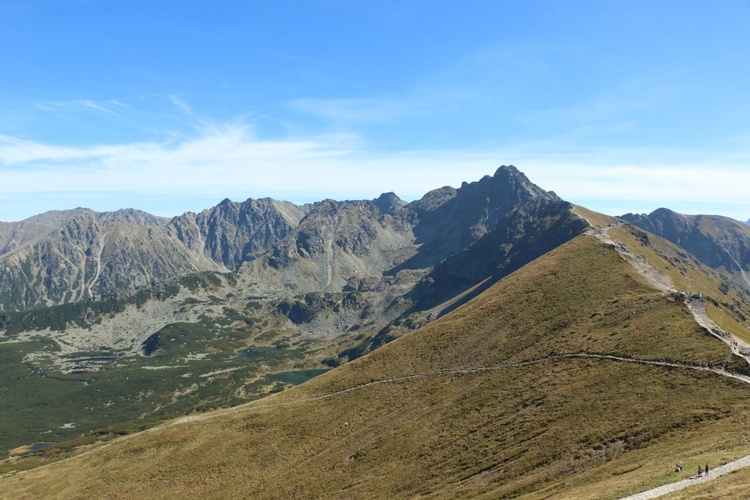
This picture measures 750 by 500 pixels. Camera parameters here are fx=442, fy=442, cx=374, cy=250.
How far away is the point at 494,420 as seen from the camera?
76500mm

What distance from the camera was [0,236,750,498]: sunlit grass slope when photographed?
2192 inches

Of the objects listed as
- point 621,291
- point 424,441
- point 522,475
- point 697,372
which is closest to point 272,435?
point 424,441

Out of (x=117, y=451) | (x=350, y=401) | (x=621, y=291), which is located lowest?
(x=117, y=451)

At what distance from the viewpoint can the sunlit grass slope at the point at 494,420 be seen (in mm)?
55688

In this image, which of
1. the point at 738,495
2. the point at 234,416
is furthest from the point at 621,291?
the point at 234,416

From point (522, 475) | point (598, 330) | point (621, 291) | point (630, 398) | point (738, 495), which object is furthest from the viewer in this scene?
point (621, 291)

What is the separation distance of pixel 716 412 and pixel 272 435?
82061mm

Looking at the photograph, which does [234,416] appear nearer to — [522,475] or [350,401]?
[350,401]

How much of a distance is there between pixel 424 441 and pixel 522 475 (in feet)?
76.6

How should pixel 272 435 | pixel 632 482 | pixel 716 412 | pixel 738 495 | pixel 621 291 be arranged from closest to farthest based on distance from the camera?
1. pixel 738 495
2. pixel 632 482
3. pixel 716 412
4. pixel 272 435
5. pixel 621 291

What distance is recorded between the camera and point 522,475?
2309 inches

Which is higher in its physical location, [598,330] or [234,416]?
[598,330]

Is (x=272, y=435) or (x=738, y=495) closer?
(x=738, y=495)

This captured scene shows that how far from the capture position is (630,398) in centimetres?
6575
